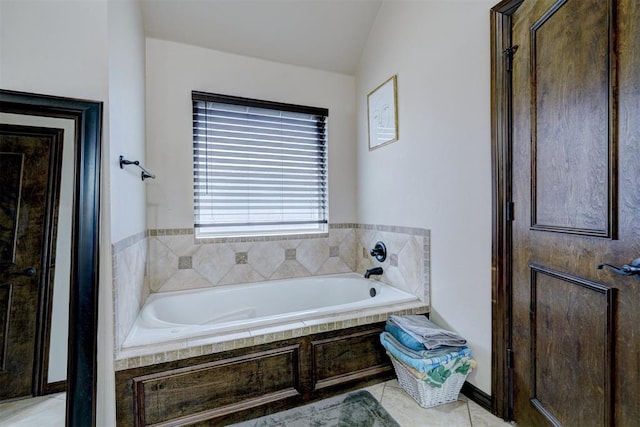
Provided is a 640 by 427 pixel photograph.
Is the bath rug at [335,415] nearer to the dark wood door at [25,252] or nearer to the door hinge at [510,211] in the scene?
the dark wood door at [25,252]

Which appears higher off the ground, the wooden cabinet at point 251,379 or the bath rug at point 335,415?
the wooden cabinet at point 251,379

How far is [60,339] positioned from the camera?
1.21 m

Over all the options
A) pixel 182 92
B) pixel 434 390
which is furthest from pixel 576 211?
pixel 182 92

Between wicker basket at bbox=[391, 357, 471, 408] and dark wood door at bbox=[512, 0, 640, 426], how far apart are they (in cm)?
29

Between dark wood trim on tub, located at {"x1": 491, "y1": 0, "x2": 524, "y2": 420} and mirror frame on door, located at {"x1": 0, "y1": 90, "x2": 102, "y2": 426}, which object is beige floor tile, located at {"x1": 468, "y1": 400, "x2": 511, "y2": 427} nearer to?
dark wood trim on tub, located at {"x1": 491, "y1": 0, "x2": 524, "y2": 420}

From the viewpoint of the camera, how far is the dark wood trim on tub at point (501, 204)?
1.48 meters

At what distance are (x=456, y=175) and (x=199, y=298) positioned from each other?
1949 millimetres

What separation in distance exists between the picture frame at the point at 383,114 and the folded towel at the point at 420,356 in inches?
57.6

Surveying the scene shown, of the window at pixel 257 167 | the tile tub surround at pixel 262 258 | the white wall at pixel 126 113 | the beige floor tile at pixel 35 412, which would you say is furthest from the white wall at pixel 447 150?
the beige floor tile at pixel 35 412

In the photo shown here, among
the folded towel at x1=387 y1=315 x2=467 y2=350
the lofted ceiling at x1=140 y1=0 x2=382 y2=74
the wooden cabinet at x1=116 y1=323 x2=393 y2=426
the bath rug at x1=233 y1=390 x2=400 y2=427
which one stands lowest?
the bath rug at x1=233 y1=390 x2=400 y2=427

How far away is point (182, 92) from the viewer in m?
2.29

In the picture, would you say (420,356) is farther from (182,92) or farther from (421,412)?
(182,92)

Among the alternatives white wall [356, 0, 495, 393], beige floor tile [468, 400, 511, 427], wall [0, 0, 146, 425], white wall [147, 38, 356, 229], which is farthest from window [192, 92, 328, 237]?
beige floor tile [468, 400, 511, 427]

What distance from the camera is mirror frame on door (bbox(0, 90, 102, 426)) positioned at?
3.96 ft
